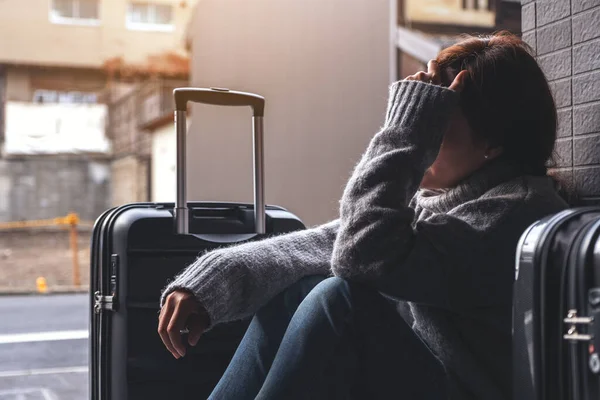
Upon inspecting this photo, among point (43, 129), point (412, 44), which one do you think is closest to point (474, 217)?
point (412, 44)

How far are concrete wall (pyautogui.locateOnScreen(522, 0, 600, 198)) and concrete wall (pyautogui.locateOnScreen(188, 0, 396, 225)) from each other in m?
4.34

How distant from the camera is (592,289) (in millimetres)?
743

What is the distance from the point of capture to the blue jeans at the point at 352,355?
0.95 meters

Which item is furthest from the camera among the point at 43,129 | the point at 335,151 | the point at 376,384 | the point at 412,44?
the point at 43,129

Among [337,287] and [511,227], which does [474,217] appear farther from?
[337,287]

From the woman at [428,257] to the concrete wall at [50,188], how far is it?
10047 millimetres

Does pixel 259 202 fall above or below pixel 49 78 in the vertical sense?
below

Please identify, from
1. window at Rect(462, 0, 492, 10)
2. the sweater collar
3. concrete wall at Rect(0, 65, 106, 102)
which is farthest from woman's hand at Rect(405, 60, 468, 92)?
concrete wall at Rect(0, 65, 106, 102)

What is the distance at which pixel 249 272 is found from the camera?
113 cm

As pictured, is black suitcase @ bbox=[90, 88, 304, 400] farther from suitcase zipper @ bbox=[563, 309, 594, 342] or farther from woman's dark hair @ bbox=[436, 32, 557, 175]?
suitcase zipper @ bbox=[563, 309, 594, 342]

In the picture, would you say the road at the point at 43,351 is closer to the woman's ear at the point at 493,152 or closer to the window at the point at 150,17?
the woman's ear at the point at 493,152

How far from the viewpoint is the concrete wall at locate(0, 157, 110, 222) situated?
10516 millimetres

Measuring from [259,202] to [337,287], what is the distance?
46 cm

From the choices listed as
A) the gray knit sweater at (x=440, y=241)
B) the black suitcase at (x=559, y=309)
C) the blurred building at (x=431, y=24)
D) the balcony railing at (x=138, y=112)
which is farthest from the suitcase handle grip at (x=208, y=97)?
the balcony railing at (x=138, y=112)
